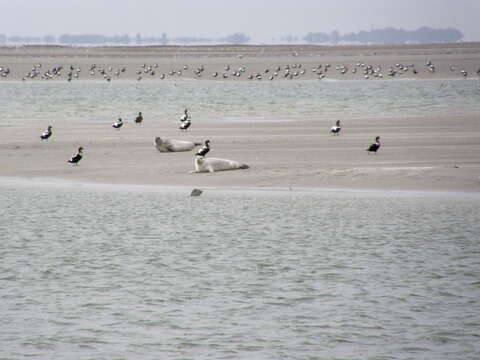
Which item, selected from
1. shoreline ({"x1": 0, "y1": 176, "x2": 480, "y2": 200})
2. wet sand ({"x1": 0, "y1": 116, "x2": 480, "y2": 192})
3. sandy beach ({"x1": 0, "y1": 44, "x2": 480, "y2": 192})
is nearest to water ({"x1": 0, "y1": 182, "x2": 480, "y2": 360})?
shoreline ({"x1": 0, "y1": 176, "x2": 480, "y2": 200})

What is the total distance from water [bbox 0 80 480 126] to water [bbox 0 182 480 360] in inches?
767

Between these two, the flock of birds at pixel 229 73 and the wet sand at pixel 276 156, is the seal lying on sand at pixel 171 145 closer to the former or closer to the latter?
the wet sand at pixel 276 156

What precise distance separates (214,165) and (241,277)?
10638mm

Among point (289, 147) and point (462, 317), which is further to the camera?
point (289, 147)

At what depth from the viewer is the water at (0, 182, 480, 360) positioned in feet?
32.3

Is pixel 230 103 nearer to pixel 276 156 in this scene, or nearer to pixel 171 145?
pixel 171 145

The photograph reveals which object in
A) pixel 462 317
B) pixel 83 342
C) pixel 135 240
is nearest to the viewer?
pixel 83 342

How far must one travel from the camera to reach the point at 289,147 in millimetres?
27172

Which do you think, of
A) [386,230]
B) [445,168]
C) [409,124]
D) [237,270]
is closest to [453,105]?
[409,124]

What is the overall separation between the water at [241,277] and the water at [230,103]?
1949 cm

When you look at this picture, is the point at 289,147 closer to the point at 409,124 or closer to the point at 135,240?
the point at 409,124

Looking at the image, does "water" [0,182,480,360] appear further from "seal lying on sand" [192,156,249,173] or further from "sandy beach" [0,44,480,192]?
"seal lying on sand" [192,156,249,173]

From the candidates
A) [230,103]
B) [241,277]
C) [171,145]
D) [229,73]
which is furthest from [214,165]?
[229,73]

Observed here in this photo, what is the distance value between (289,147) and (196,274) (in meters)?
14.6
